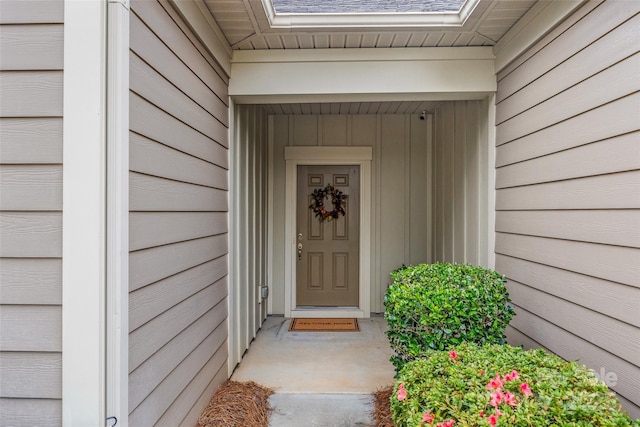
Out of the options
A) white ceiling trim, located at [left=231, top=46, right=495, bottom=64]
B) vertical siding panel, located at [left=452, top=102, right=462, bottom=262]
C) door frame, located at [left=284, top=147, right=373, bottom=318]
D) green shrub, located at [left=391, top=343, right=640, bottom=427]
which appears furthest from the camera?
door frame, located at [left=284, top=147, right=373, bottom=318]

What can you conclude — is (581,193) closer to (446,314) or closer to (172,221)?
(446,314)

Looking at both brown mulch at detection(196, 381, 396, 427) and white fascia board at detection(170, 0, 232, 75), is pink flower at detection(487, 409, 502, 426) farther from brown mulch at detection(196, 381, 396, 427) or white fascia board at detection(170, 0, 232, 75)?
white fascia board at detection(170, 0, 232, 75)

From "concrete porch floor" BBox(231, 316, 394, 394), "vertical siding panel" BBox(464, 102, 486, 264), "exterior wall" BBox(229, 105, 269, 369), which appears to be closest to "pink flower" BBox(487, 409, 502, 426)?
"concrete porch floor" BBox(231, 316, 394, 394)

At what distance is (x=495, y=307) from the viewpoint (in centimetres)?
211

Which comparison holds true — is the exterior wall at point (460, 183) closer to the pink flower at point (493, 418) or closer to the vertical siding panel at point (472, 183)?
the vertical siding panel at point (472, 183)

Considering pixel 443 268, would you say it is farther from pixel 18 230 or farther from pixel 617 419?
pixel 18 230

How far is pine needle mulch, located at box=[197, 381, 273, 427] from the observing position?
2.11 meters

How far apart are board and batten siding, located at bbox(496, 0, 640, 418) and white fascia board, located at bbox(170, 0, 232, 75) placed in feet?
6.21

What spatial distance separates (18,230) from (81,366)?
50 centimetres

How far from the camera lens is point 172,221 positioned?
1.76 meters

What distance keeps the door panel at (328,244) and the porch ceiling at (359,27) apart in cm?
201

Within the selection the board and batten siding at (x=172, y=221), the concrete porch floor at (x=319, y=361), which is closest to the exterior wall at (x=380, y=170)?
the concrete porch floor at (x=319, y=361)

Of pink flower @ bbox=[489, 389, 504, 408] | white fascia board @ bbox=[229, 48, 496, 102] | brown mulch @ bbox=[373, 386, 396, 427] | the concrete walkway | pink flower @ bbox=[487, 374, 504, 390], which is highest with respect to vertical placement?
white fascia board @ bbox=[229, 48, 496, 102]

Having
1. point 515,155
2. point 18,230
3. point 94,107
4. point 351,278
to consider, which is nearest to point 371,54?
point 515,155
